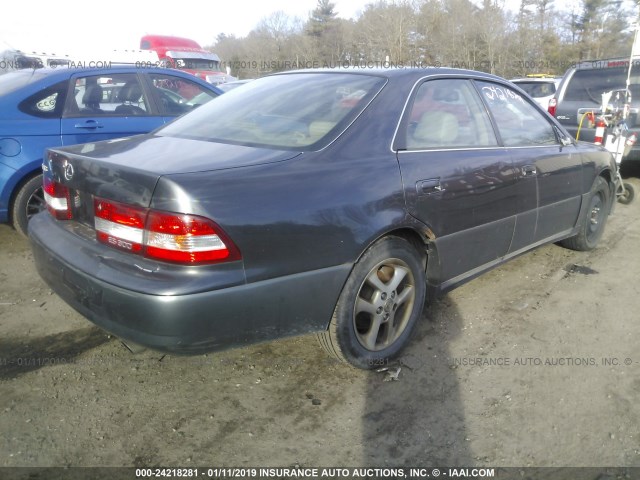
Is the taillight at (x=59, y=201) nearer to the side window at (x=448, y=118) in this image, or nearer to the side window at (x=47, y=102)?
the side window at (x=448, y=118)

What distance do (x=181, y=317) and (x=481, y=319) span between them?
2.17m

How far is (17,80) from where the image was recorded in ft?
15.5

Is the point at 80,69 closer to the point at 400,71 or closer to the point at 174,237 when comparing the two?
the point at 400,71

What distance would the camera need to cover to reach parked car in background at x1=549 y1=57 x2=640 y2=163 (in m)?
7.33

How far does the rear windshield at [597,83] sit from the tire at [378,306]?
643 cm

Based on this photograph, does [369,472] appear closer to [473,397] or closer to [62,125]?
[473,397]

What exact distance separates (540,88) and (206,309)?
42.7ft

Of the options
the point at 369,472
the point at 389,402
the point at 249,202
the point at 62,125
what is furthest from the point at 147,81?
the point at 369,472

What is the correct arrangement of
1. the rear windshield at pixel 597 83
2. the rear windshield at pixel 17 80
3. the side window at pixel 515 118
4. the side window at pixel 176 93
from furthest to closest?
the rear windshield at pixel 597 83, the side window at pixel 176 93, the rear windshield at pixel 17 80, the side window at pixel 515 118

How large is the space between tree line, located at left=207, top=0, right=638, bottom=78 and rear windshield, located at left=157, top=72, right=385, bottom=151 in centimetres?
1582

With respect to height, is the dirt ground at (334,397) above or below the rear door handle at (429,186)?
below

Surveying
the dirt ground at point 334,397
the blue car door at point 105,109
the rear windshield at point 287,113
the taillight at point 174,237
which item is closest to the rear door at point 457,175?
the rear windshield at point 287,113

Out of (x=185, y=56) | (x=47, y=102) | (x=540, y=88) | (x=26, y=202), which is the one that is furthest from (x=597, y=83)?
(x=185, y=56)

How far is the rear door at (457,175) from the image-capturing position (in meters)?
2.80
